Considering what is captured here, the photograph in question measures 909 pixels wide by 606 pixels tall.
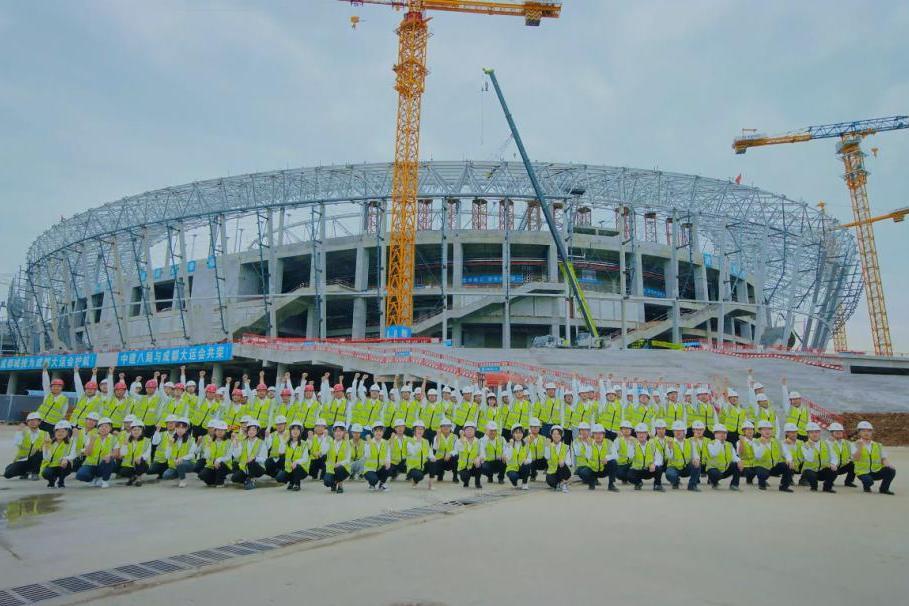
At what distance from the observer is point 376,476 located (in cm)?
1044

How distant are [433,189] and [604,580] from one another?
4972 centimetres

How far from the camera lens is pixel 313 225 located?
51438 millimetres

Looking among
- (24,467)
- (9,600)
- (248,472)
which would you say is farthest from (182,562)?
(24,467)

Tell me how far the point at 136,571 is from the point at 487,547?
336cm

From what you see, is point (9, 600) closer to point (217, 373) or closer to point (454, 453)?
point (454, 453)

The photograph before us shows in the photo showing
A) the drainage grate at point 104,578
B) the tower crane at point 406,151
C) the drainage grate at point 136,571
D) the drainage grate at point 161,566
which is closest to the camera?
the drainage grate at point 104,578

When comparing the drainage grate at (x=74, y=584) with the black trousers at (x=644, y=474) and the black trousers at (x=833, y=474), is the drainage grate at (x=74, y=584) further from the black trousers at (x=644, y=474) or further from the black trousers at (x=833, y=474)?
the black trousers at (x=833, y=474)

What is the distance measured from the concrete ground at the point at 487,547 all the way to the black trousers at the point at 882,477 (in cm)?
24

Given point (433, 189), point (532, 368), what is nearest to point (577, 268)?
point (433, 189)

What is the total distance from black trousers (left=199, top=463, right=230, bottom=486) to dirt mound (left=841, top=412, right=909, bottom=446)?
21.5m

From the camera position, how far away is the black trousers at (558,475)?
1057cm

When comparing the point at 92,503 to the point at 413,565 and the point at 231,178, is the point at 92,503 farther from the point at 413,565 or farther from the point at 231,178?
the point at 231,178

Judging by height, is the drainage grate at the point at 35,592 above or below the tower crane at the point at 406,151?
below

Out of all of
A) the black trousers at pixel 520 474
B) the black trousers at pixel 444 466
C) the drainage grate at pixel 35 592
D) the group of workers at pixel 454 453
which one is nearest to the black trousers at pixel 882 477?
the group of workers at pixel 454 453
